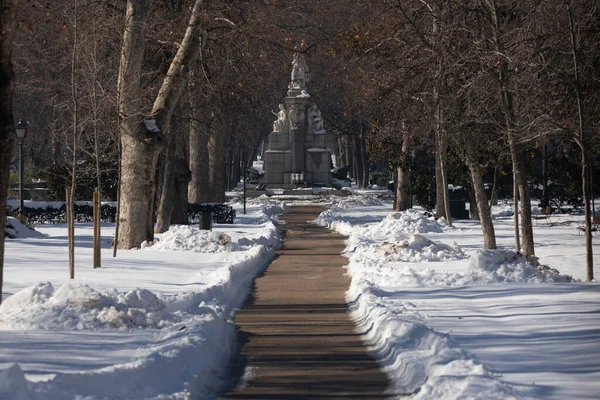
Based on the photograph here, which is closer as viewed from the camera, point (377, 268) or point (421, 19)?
point (377, 268)

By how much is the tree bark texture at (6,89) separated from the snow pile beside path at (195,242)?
1420cm

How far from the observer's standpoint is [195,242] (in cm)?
2467

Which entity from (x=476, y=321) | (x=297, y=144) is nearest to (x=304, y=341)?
(x=476, y=321)

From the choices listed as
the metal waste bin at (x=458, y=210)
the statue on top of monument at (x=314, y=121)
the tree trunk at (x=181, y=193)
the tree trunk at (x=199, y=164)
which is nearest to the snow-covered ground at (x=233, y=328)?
the tree trunk at (x=181, y=193)

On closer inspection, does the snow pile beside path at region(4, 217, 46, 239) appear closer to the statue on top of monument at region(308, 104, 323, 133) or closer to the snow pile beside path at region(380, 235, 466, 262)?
the snow pile beside path at region(380, 235, 466, 262)

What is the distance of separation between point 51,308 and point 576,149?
2697cm

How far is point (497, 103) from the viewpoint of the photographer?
22953 millimetres

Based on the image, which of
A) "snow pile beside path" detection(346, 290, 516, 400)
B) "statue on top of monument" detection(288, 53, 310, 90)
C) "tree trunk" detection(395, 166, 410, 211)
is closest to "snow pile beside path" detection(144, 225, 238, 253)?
"snow pile beside path" detection(346, 290, 516, 400)

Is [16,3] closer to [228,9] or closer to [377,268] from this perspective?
[377,268]

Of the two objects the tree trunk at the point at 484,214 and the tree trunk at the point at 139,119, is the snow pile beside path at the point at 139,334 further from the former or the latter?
the tree trunk at the point at 139,119

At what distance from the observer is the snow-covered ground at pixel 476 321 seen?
27.7ft

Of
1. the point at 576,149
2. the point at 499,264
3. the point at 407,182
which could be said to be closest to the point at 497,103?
the point at 499,264

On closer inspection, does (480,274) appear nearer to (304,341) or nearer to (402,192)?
(304,341)

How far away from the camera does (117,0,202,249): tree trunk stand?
2312cm
